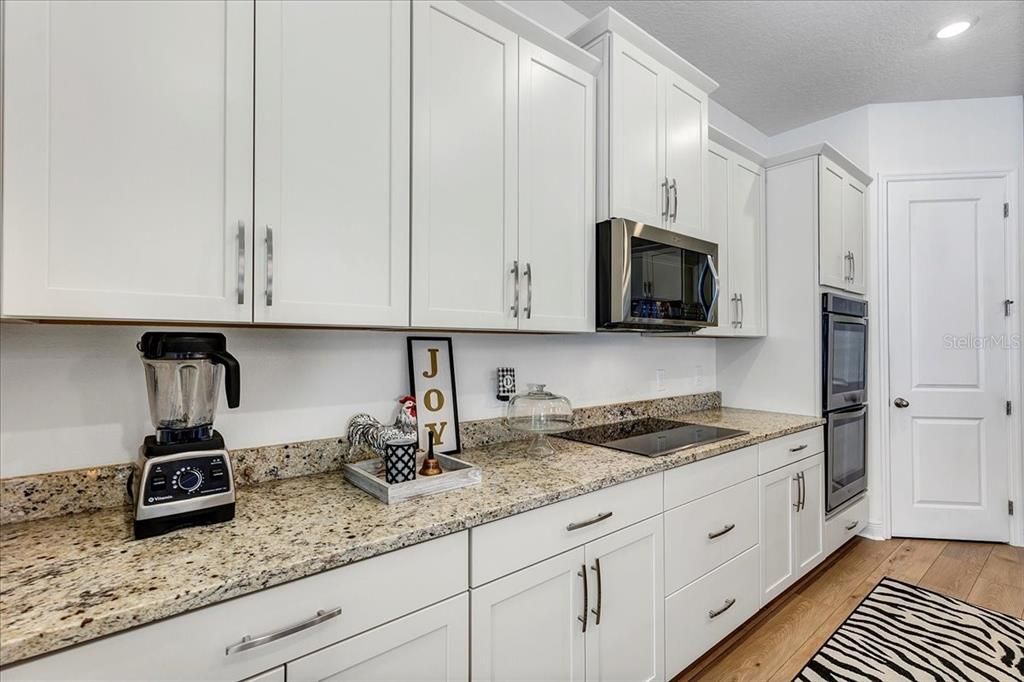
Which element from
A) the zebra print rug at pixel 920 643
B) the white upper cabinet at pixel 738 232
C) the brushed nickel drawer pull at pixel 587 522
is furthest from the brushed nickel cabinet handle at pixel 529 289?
the zebra print rug at pixel 920 643

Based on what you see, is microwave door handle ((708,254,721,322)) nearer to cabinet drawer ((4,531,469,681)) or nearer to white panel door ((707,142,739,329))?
white panel door ((707,142,739,329))

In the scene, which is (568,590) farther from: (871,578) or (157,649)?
(871,578)

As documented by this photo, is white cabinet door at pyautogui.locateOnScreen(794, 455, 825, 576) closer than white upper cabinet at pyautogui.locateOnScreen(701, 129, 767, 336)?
Yes

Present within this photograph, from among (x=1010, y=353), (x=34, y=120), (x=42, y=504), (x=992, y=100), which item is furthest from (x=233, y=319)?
(x=992, y=100)

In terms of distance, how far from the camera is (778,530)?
2279 millimetres

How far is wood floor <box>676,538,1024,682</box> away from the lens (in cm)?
193

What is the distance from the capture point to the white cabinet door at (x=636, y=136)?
1.86 m

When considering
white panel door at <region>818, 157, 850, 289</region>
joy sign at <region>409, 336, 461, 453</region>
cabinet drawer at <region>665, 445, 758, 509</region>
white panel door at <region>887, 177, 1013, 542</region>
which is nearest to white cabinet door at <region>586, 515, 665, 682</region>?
cabinet drawer at <region>665, 445, 758, 509</region>

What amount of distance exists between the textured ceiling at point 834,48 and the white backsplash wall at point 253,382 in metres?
1.64

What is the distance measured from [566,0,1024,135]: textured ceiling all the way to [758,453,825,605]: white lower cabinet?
2130 millimetres

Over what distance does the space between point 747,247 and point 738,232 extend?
0.43ft

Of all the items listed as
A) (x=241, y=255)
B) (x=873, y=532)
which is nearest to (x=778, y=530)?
(x=873, y=532)

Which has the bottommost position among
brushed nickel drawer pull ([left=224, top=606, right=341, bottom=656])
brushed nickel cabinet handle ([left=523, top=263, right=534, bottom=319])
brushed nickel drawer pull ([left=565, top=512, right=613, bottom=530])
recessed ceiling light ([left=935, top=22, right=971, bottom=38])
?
brushed nickel drawer pull ([left=224, top=606, right=341, bottom=656])

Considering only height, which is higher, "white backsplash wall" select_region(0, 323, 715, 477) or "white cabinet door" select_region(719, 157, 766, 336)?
"white cabinet door" select_region(719, 157, 766, 336)
